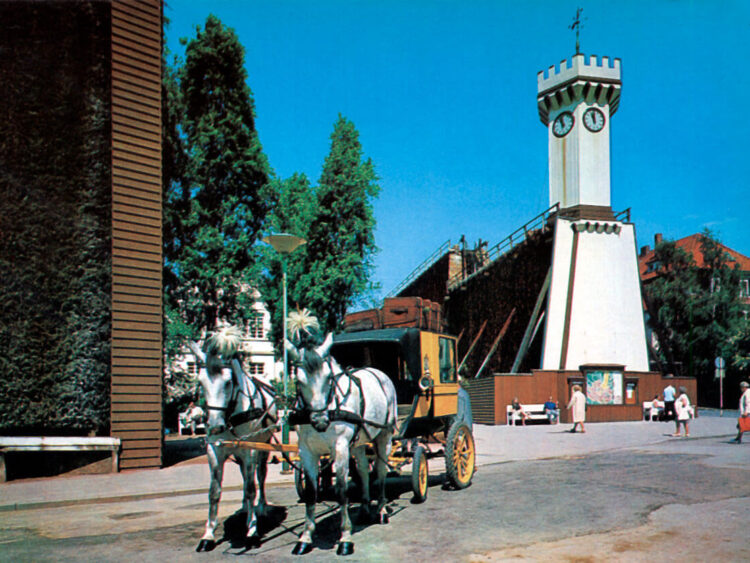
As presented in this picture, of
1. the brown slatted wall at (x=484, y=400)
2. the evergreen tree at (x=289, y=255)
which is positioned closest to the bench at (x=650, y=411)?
the brown slatted wall at (x=484, y=400)

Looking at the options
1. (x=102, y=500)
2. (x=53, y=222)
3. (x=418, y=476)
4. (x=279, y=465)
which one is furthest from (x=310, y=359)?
(x=279, y=465)

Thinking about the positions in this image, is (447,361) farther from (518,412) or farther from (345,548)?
(518,412)

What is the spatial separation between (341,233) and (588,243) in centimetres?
1230

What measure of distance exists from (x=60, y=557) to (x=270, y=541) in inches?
82.6

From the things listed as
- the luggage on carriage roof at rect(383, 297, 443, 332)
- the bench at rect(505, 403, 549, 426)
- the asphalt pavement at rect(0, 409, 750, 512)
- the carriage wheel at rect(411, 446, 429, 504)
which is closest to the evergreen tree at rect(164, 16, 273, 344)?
the bench at rect(505, 403, 549, 426)

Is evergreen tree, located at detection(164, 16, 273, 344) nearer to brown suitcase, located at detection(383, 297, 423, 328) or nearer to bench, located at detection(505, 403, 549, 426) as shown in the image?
bench, located at detection(505, 403, 549, 426)

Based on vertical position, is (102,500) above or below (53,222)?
below

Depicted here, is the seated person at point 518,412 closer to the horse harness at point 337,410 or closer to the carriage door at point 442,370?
the carriage door at point 442,370

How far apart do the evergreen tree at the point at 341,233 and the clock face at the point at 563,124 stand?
419 inches

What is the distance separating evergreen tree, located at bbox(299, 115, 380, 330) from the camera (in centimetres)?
3281

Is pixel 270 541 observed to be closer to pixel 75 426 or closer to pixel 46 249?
pixel 75 426

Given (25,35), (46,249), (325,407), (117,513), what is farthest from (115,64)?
(325,407)

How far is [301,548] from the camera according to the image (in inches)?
277

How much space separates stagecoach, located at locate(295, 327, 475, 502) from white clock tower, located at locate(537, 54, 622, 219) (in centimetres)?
2653
